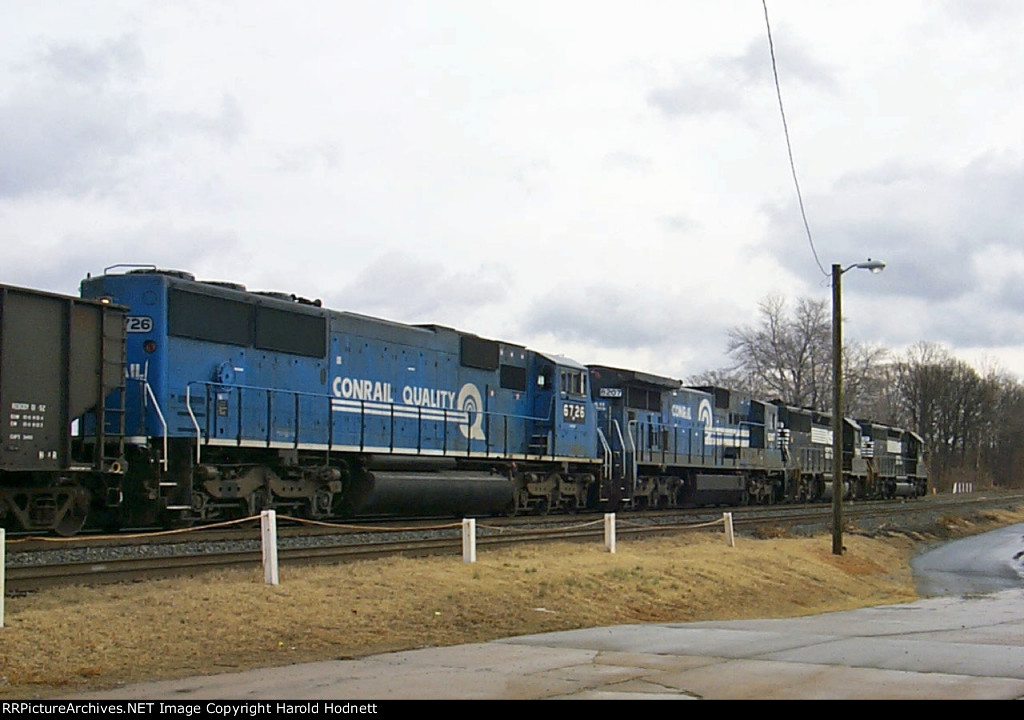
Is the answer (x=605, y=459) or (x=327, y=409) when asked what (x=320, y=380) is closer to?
(x=327, y=409)

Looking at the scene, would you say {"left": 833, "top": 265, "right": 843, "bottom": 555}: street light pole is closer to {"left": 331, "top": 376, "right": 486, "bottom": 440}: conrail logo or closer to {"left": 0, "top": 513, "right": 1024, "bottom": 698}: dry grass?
{"left": 0, "top": 513, "right": 1024, "bottom": 698}: dry grass

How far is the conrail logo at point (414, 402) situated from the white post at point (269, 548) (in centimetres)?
878

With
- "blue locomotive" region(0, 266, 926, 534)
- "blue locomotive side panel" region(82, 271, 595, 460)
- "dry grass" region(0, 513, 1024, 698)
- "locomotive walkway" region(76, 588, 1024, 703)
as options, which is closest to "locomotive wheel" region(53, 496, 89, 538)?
"blue locomotive" region(0, 266, 926, 534)

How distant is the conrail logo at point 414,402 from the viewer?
22.8 meters

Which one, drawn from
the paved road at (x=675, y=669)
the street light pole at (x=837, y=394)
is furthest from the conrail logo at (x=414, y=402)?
the paved road at (x=675, y=669)

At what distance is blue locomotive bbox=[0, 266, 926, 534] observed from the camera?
17556 mm

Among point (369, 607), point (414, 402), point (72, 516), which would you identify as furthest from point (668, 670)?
point (414, 402)

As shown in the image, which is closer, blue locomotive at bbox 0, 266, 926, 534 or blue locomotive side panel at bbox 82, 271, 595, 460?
blue locomotive at bbox 0, 266, 926, 534

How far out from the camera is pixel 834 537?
2623 centimetres

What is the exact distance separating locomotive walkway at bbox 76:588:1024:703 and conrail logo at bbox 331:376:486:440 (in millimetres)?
11100

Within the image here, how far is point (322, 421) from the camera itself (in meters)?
21.9

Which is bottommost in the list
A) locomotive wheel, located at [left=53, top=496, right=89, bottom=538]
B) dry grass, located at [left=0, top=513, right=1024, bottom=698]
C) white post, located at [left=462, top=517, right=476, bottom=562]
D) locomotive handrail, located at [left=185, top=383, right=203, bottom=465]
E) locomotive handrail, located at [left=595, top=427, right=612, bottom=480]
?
dry grass, located at [left=0, top=513, right=1024, bottom=698]

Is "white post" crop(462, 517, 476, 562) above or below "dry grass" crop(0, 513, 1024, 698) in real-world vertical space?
above
